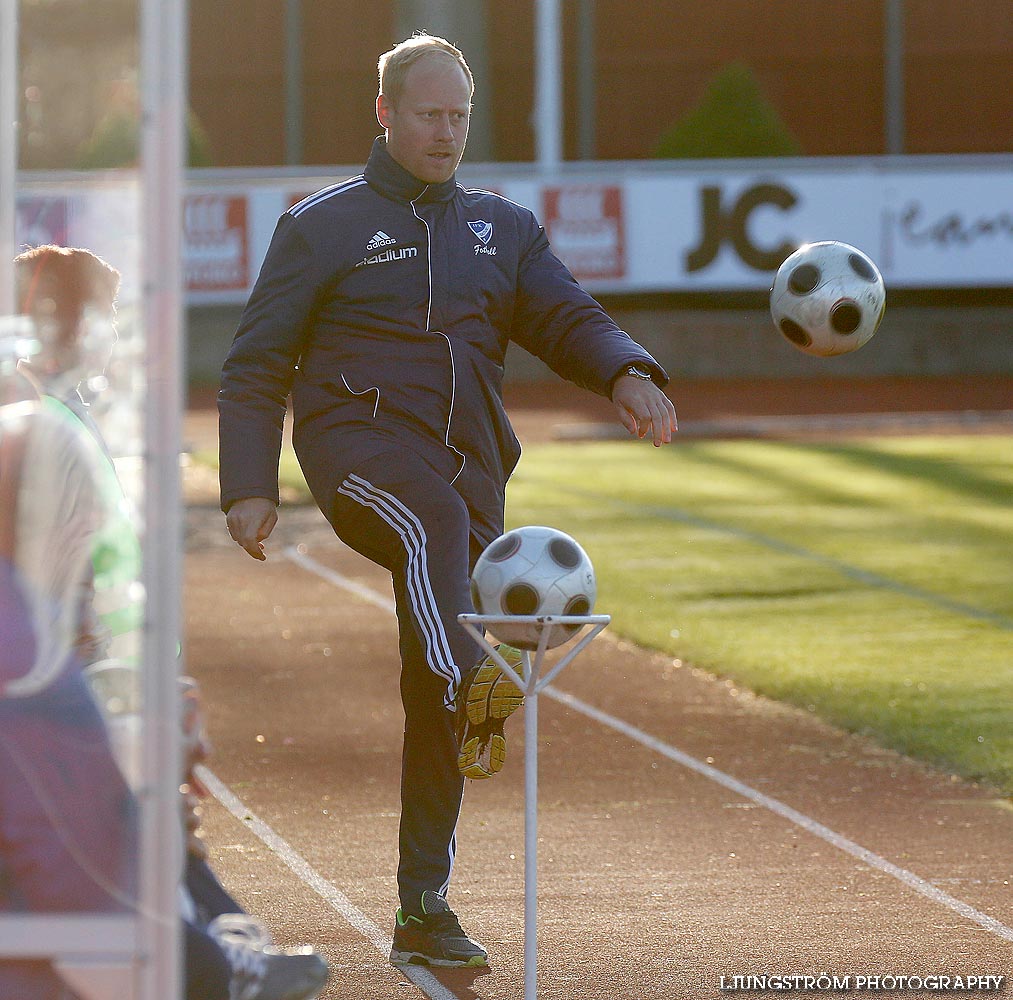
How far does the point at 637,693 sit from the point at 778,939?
13.6 ft

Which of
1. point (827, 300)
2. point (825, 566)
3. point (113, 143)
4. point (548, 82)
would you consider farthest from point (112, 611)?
point (548, 82)

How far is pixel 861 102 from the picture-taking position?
36.6 meters

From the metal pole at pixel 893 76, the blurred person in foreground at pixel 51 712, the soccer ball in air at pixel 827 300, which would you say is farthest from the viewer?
the metal pole at pixel 893 76

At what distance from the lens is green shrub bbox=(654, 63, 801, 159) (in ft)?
96.6

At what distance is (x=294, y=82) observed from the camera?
3578cm

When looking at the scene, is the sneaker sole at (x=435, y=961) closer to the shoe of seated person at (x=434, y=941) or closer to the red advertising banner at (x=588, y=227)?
the shoe of seated person at (x=434, y=941)

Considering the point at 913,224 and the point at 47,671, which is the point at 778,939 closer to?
the point at 47,671

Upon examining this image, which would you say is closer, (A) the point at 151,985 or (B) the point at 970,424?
(A) the point at 151,985

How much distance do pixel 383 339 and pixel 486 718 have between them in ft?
3.55

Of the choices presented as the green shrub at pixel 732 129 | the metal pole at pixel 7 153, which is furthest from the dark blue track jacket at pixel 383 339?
the green shrub at pixel 732 129

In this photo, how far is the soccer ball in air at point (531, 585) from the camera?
13.9ft

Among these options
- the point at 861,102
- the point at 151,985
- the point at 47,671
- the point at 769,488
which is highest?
the point at 861,102

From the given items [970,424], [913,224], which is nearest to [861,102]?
[913,224]

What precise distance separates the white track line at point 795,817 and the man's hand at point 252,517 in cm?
228
